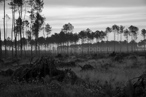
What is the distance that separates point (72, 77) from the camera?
10711mm

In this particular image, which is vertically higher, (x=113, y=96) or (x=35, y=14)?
(x=35, y=14)

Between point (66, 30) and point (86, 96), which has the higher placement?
point (66, 30)

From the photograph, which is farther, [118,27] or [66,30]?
[118,27]

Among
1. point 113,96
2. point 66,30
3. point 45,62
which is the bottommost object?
point 113,96

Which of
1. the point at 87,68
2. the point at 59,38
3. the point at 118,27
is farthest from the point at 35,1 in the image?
the point at 118,27

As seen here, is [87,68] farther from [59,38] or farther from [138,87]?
[59,38]

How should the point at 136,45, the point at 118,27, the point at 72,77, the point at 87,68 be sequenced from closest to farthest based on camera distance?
the point at 72,77 < the point at 87,68 < the point at 118,27 < the point at 136,45

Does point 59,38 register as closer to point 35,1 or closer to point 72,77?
point 35,1

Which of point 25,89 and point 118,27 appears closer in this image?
point 25,89

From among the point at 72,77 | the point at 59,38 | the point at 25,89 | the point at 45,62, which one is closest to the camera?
the point at 25,89

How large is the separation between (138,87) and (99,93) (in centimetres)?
159

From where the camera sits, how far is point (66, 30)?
282ft

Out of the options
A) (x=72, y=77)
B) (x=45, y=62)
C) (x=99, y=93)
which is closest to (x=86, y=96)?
(x=99, y=93)

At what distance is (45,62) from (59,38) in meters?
83.6
